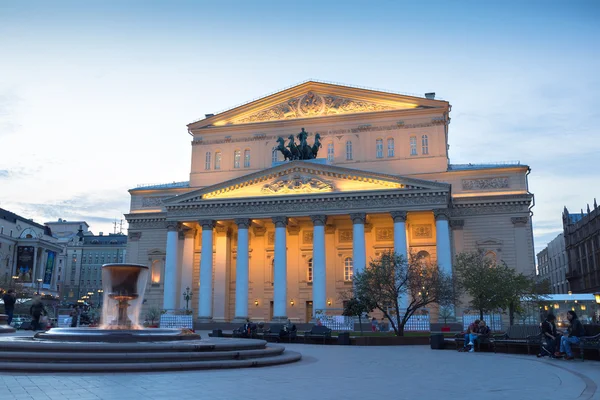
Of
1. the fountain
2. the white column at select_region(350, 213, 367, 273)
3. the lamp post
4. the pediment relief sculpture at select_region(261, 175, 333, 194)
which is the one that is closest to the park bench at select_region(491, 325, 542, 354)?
the fountain

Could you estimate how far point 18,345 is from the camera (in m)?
13.9

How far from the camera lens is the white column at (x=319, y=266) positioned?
42.6m

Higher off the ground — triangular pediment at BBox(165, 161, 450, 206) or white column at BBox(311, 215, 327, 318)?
triangular pediment at BBox(165, 161, 450, 206)

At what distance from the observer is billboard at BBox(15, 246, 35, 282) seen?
85.4 metres

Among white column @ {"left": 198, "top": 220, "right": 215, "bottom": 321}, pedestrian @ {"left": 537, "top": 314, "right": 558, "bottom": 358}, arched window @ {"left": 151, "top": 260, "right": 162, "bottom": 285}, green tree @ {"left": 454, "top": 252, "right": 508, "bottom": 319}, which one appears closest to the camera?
pedestrian @ {"left": 537, "top": 314, "right": 558, "bottom": 358}

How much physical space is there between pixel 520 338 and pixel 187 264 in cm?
3284

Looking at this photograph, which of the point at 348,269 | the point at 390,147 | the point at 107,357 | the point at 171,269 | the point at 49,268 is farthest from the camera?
the point at 49,268

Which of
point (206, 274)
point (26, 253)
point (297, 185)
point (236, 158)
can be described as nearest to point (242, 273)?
point (206, 274)

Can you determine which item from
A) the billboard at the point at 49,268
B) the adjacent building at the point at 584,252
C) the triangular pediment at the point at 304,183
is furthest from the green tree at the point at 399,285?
the billboard at the point at 49,268

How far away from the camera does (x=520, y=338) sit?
22.3 m

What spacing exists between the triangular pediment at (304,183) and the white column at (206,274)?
8.97ft

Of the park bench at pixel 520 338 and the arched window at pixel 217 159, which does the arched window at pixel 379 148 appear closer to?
the arched window at pixel 217 159

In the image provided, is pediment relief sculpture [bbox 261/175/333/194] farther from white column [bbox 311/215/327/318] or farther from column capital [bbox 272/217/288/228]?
white column [bbox 311/215/327/318]

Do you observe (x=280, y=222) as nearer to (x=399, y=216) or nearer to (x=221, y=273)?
(x=221, y=273)
